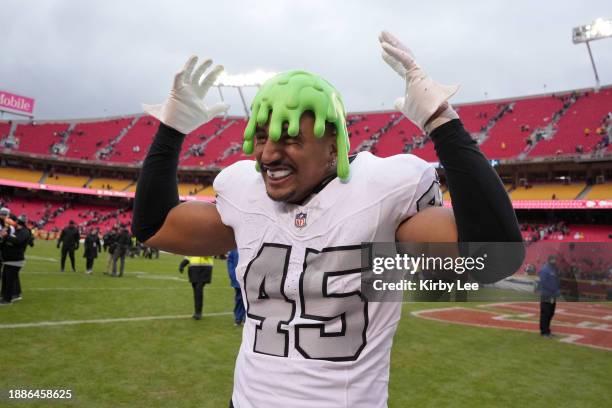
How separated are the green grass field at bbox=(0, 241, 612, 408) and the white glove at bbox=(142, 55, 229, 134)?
339 cm

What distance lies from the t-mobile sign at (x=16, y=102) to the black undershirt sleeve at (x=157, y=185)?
2250 inches

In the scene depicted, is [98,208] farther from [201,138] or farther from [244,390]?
[244,390]

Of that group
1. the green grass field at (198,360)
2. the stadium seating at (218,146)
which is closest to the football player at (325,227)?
the green grass field at (198,360)

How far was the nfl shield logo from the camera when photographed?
168 cm

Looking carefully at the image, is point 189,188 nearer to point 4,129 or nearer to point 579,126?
point 4,129

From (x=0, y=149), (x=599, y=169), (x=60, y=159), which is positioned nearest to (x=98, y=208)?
(x=60, y=159)

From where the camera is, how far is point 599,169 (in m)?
31.3

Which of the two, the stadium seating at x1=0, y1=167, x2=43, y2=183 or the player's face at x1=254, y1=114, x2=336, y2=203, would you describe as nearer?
the player's face at x1=254, y1=114, x2=336, y2=203

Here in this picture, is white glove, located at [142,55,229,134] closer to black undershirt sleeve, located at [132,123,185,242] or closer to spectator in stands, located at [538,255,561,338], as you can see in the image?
black undershirt sleeve, located at [132,123,185,242]

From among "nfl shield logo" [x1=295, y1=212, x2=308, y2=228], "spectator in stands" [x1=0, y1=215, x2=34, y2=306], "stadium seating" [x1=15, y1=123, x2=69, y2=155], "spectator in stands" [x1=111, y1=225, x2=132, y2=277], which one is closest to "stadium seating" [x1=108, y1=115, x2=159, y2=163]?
"stadium seating" [x1=15, y1=123, x2=69, y2=155]

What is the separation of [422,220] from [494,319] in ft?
33.4

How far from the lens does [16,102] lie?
50.1m

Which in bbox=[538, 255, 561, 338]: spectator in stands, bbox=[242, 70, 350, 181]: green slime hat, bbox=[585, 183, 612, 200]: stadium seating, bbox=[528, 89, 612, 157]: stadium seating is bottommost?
bbox=[538, 255, 561, 338]: spectator in stands

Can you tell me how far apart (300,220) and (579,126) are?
3876cm
